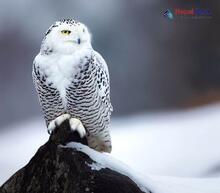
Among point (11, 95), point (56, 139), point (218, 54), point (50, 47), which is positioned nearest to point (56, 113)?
point (56, 139)

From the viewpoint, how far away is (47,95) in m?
1.62

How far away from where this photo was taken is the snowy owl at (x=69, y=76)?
1.57 metres

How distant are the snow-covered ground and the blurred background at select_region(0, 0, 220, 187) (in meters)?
0.03

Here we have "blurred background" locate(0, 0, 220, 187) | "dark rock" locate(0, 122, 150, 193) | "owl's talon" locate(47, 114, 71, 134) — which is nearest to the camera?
"dark rock" locate(0, 122, 150, 193)

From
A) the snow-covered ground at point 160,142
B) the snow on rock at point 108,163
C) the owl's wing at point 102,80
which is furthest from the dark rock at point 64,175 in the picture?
the snow-covered ground at point 160,142

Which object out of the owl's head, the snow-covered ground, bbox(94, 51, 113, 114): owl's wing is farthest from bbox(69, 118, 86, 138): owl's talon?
Answer: the snow-covered ground

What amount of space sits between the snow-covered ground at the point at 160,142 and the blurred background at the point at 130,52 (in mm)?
30

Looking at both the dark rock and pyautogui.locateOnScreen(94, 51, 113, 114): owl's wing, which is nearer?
the dark rock

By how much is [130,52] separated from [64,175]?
847mm

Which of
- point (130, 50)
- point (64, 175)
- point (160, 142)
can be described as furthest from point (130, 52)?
point (64, 175)

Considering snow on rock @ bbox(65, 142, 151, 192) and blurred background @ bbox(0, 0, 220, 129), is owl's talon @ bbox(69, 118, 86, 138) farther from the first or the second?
blurred background @ bbox(0, 0, 220, 129)

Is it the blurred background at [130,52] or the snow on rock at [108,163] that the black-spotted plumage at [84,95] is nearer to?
the snow on rock at [108,163]

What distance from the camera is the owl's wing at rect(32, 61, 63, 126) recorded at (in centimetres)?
158

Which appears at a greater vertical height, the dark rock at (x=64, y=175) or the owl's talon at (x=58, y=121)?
the owl's talon at (x=58, y=121)
